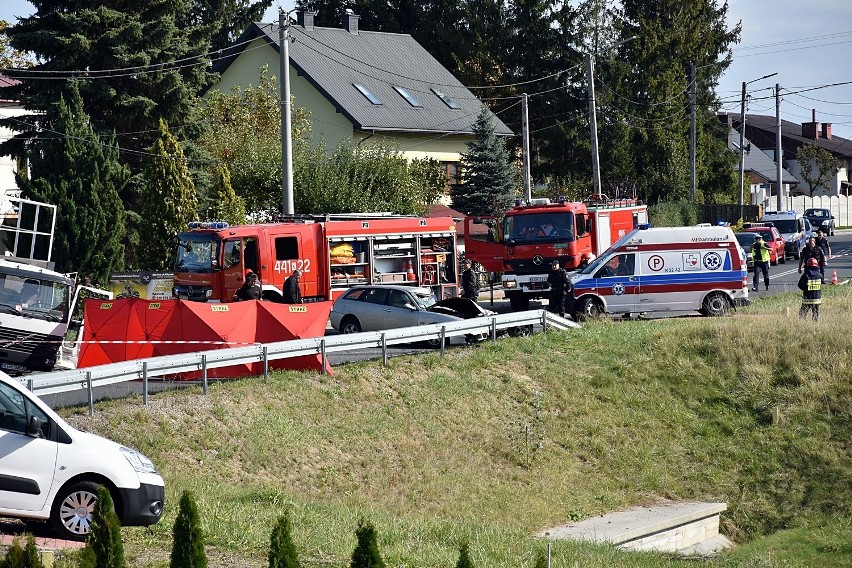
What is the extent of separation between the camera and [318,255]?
91.9 ft

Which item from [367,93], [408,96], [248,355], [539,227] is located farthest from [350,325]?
[408,96]

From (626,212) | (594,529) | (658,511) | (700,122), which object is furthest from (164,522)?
(700,122)

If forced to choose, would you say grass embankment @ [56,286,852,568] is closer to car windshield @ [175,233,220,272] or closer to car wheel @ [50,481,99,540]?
car wheel @ [50,481,99,540]

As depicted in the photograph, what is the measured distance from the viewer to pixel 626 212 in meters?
35.8

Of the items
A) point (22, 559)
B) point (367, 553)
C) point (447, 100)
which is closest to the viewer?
point (22, 559)

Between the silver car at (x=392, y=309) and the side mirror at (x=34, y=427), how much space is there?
45.7 feet

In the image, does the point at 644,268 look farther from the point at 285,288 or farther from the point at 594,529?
the point at 594,529

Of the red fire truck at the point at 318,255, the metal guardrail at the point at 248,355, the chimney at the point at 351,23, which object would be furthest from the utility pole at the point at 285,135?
the chimney at the point at 351,23

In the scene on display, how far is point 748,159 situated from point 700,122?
43992mm

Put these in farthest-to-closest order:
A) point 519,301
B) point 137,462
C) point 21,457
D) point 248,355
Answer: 1. point 519,301
2. point 248,355
3. point 137,462
4. point 21,457

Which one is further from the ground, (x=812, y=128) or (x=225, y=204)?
(x=812, y=128)

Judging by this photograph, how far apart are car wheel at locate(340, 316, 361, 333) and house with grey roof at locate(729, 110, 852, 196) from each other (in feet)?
283

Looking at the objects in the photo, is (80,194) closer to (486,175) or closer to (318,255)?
(318,255)

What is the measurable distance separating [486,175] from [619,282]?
73.0 ft
